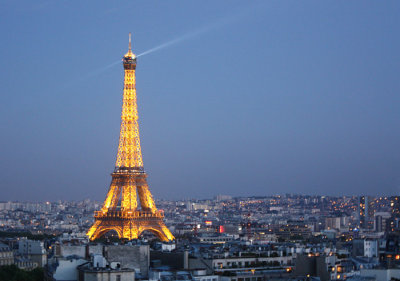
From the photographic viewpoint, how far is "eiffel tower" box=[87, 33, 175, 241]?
328ft

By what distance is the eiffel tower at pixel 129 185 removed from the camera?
99938 mm

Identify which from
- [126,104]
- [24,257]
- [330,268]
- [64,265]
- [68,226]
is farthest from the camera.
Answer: [68,226]

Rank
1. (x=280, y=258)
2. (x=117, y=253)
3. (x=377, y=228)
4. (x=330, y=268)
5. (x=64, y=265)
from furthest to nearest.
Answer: (x=377, y=228)
(x=280, y=258)
(x=330, y=268)
(x=117, y=253)
(x=64, y=265)

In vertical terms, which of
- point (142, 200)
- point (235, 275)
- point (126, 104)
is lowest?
point (235, 275)

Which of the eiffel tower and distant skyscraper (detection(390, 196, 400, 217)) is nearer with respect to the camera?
the eiffel tower

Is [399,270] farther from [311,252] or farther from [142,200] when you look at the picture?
[142,200]

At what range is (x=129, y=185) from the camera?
10081 centimetres

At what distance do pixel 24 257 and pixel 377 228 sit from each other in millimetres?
92895

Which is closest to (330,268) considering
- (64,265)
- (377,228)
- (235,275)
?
(235,275)

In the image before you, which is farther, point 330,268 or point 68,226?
point 68,226

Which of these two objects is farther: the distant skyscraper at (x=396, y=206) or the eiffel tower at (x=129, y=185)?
the distant skyscraper at (x=396, y=206)

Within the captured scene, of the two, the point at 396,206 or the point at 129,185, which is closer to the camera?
the point at 129,185

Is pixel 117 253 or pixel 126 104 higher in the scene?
pixel 126 104

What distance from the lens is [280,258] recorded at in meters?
59.6
